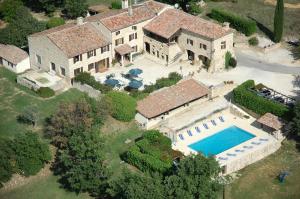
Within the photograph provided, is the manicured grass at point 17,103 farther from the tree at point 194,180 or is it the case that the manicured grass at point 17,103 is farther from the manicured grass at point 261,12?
the manicured grass at point 261,12

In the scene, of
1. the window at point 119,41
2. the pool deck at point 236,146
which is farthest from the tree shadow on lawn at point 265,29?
the window at point 119,41

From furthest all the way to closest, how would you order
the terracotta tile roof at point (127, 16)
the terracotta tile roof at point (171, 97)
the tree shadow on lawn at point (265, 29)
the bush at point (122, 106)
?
the tree shadow on lawn at point (265, 29) → the terracotta tile roof at point (127, 16) → the terracotta tile roof at point (171, 97) → the bush at point (122, 106)

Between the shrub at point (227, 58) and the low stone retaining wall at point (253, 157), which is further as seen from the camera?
the shrub at point (227, 58)

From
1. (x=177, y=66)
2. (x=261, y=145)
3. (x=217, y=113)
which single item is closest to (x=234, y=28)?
(x=177, y=66)

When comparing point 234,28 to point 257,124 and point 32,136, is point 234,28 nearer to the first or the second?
point 257,124

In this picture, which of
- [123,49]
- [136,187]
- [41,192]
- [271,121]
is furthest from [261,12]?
[136,187]
